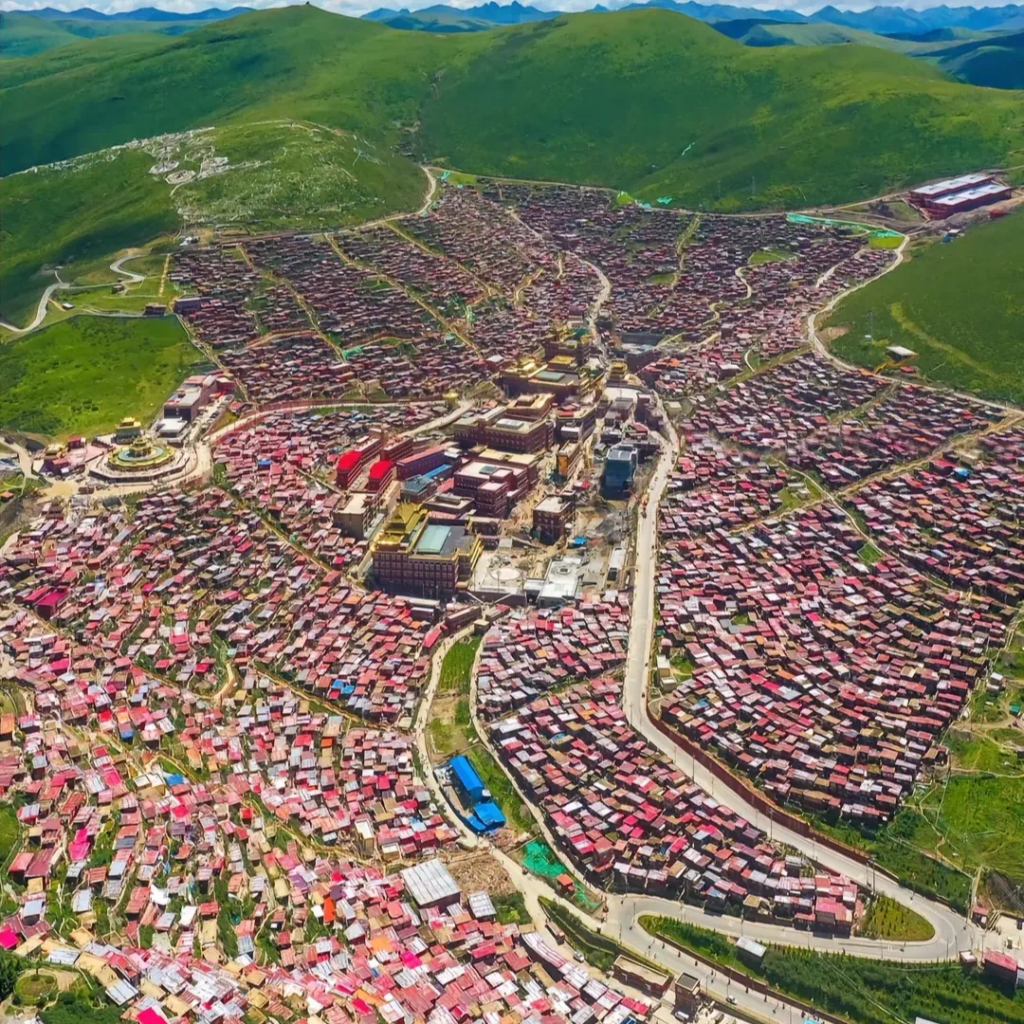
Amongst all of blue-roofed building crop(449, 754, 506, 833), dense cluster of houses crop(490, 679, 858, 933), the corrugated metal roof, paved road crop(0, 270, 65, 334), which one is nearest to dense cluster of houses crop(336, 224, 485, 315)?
paved road crop(0, 270, 65, 334)

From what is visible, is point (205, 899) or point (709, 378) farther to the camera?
point (709, 378)

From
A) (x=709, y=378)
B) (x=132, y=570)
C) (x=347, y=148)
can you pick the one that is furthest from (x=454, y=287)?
(x=132, y=570)

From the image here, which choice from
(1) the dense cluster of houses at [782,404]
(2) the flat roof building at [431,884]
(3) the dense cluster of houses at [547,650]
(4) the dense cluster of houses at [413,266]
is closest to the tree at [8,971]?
(2) the flat roof building at [431,884]

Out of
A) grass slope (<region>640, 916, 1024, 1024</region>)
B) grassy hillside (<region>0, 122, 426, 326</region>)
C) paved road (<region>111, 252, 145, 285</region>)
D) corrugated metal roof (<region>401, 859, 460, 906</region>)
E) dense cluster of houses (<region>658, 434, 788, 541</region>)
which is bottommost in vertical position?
dense cluster of houses (<region>658, 434, 788, 541</region>)

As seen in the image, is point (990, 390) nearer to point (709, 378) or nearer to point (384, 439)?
point (709, 378)

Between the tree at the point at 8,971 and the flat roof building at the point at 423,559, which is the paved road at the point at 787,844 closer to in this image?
the flat roof building at the point at 423,559

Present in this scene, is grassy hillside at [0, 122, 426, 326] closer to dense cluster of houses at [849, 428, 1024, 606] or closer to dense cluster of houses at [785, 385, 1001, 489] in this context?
Result: dense cluster of houses at [785, 385, 1001, 489]
